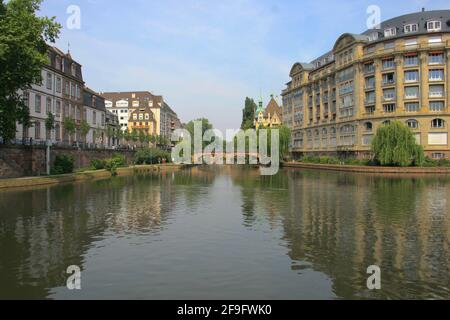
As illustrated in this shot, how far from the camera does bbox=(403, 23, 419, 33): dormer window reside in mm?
76875

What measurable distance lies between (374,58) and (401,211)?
65911 millimetres

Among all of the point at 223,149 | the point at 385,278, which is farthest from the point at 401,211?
the point at 223,149

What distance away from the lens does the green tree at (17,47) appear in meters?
30.4

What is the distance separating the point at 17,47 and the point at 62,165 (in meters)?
18.9

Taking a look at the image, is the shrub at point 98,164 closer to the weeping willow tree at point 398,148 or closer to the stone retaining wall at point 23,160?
the stone retaining wall at point 23,160

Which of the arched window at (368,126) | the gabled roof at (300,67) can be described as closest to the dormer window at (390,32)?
the arched window at (368,126)

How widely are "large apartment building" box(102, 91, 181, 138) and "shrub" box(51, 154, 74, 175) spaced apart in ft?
329

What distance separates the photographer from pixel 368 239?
49.6 ft

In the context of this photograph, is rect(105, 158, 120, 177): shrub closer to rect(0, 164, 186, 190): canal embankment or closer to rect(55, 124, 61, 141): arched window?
rect(0, 164, 186, 190): canal embankment

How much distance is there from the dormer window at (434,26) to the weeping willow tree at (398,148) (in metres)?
25.4

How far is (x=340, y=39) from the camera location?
3511 inches

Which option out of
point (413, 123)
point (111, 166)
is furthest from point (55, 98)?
point (413, 123)
